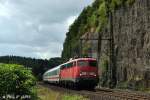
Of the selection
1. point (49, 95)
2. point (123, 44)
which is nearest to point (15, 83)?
point (49, 95)

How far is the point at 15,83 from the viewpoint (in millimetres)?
22328

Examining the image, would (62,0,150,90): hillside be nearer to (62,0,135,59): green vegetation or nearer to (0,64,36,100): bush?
(62,0,135,59): green vegetation

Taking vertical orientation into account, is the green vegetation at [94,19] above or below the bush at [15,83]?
above

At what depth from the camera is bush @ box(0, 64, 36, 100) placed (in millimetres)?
22234

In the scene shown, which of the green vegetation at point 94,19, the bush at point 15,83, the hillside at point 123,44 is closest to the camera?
the bush at point 15,83

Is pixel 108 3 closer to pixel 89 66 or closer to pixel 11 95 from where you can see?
pixel 89 66

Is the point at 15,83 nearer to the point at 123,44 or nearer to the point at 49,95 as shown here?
the point at 49,95

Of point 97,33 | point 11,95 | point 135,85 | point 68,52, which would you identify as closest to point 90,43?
point 97,33

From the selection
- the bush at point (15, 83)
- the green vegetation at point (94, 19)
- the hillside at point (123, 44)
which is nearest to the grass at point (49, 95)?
the bush at point (15, 83)

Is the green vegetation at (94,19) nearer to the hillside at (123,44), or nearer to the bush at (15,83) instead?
the hillside at (123,44)

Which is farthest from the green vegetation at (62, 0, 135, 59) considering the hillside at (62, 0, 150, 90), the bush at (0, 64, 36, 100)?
the bush at (0, 64, 36, 100)

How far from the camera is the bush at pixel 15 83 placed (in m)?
22.2

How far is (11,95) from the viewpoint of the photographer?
22.5 meters

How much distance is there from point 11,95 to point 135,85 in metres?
28.2
